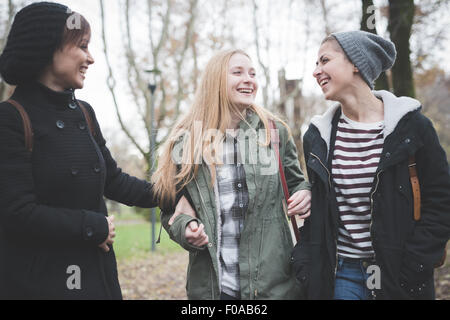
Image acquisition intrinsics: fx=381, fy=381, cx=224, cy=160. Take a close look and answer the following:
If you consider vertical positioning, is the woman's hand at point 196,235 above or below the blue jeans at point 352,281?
above

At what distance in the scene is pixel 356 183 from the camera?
226cm

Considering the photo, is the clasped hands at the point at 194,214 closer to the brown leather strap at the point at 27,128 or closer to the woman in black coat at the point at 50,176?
the woman in black coat at the point at 50,176

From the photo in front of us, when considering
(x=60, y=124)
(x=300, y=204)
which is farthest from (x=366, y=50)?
(x=60, y=124)

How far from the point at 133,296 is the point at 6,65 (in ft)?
18.7

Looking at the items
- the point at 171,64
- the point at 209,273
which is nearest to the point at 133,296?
the point at 209,273

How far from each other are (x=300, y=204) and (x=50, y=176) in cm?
140

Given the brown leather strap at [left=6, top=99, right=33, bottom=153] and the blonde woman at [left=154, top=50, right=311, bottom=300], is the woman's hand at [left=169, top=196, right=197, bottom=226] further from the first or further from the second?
the brown leather strap at [left=6, top=99, right=33, bottom=153]

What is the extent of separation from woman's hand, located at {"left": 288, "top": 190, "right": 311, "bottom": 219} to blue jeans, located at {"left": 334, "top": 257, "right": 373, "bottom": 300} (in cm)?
38

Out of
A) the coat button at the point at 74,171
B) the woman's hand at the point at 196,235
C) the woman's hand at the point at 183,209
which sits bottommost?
the woman's hand at the point at 196,235

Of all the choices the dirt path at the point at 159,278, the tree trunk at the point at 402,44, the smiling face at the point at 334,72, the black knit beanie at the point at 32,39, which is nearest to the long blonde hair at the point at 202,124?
the smiling face at the point at 334,72

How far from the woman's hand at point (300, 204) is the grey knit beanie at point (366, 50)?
2.73ft

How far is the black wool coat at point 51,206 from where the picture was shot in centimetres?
177

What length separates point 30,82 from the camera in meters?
1.99

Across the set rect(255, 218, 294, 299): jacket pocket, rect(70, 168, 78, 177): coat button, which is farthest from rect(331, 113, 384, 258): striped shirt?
rect(70, 168, 78, 177): coat button
